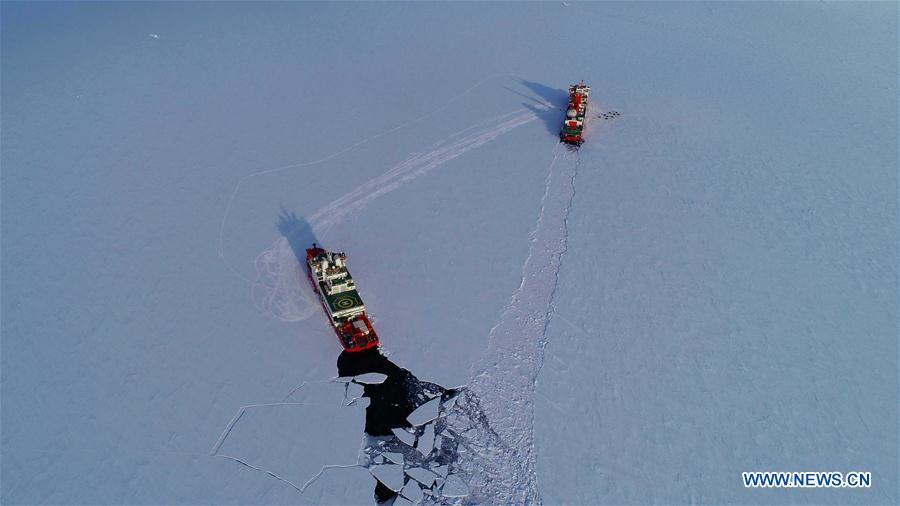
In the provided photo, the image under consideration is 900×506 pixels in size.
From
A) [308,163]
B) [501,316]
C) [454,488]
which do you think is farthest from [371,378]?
[308,163]

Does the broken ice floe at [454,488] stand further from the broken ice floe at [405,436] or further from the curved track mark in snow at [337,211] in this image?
the curved track mark in snow at [337,211]

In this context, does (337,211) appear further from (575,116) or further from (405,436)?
(575,116)

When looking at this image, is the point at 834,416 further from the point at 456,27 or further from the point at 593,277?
the point at 456,27

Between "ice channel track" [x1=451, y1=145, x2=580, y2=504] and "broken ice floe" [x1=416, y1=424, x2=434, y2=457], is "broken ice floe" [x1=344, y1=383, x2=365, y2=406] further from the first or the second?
"ice channel track" [x1=451, y1=145, x2=580, y2=504]

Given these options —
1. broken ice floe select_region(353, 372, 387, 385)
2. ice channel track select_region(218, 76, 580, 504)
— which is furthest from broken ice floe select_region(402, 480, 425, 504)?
broken ice floe select_region(353, 372, 387, 385)

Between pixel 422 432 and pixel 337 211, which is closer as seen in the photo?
pixel 422 432

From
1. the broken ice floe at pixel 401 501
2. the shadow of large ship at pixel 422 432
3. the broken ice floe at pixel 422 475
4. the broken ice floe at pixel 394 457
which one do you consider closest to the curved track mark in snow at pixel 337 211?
the shadow of large ship at pixel 422 432
